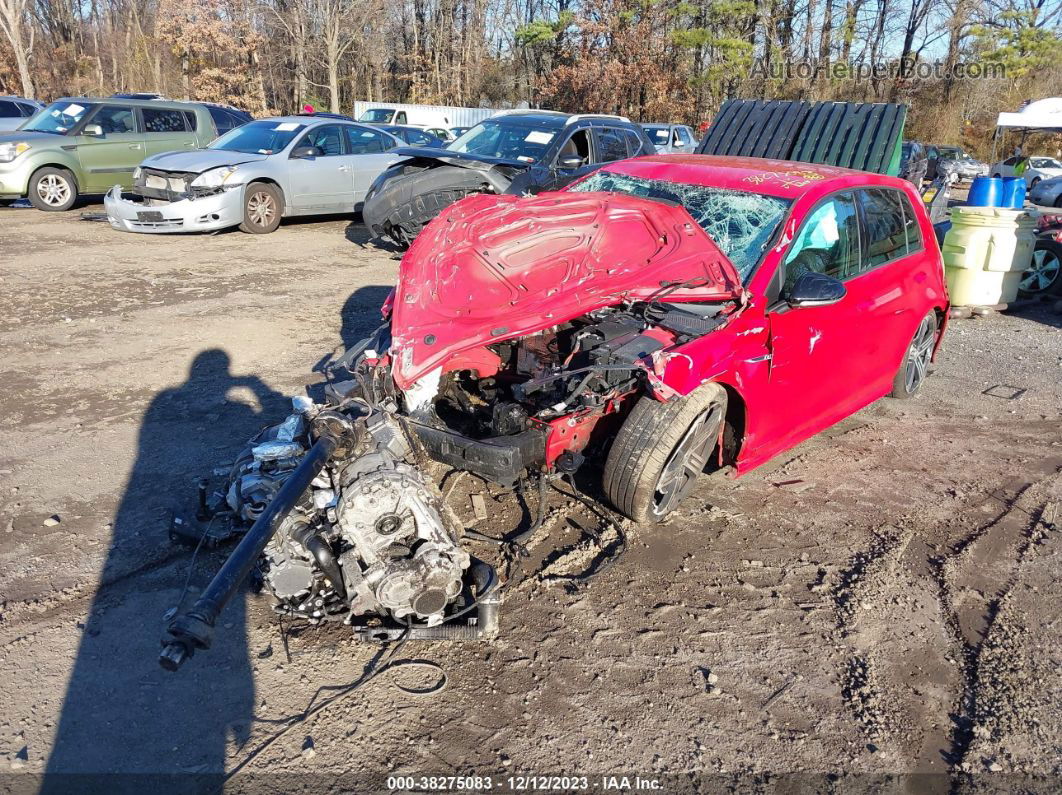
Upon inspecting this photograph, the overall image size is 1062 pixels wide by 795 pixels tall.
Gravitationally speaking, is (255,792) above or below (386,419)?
below

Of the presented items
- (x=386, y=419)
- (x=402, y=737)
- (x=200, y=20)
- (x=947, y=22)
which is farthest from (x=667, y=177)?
(x=947, y=22)

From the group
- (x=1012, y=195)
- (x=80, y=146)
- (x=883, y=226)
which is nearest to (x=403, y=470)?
(x=883, y=226)

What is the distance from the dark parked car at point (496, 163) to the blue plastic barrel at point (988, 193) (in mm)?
4122

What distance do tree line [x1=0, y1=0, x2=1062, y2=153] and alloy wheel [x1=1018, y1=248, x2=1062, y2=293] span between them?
26057mm

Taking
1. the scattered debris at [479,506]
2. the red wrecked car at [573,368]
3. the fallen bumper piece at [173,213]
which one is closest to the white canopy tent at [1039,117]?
the red wrecked car at [573,368]

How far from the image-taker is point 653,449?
12.9 ft

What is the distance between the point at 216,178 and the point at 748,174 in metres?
8.98

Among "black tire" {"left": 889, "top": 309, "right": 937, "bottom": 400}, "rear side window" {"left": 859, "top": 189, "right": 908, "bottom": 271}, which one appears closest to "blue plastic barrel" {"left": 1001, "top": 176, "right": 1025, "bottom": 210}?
"black tire" {"left": 889, "top": 309, "right": 937, "bottom": 400}

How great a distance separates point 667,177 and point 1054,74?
39350 mm

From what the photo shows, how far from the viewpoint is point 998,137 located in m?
33.6

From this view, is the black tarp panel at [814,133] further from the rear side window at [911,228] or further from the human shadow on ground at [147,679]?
the human shadow on ground at [147,679]

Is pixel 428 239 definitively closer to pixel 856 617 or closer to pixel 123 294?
pixel 856 617

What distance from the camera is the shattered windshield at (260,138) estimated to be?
40.8 feet

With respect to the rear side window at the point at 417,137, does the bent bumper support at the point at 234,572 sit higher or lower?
lower
